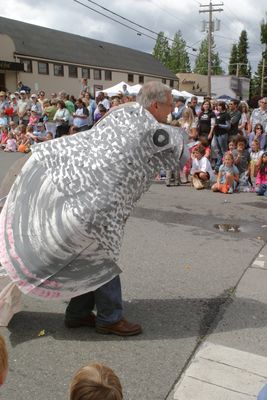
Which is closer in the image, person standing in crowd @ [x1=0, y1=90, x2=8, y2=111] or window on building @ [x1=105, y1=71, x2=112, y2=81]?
person standing in crowd @ [x1=0, y1=90, x2=8, y2=111]

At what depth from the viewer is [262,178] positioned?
356 inches

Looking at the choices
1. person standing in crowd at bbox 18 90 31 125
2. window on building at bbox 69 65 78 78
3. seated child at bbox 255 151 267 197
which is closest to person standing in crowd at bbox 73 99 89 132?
person standing in crowd at bbox 18 90 31 125

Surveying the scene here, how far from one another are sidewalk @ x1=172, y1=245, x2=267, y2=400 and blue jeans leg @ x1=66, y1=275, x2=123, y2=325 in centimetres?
65

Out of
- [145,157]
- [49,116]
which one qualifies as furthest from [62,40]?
[145,157]

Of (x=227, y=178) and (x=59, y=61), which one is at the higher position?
(x=59, y=61)

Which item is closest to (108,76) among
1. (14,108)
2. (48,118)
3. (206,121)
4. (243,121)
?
(14,108)

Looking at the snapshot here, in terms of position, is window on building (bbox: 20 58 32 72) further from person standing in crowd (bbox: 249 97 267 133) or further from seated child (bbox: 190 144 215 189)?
seated child (bbox: 190 144 215 189)

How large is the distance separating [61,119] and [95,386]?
43.1 ft

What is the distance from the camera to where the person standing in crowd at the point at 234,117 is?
11.3 m

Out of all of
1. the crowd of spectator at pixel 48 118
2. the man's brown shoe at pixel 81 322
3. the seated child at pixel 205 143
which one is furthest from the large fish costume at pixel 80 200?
the crowd of spectator at pixel 48 118

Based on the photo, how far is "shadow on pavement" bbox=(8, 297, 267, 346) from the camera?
3418 mm

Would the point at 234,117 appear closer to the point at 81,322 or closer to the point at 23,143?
the point at 23,143

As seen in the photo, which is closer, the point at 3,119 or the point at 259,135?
the point at 259,135

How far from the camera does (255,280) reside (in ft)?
14.8
